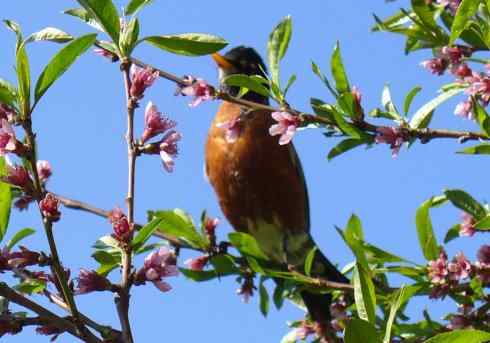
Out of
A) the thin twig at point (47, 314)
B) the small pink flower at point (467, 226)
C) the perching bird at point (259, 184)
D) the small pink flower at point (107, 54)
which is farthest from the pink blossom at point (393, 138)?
the perching bird at point (259, 184)

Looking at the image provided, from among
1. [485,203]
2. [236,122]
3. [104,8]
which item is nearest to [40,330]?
[104,8]

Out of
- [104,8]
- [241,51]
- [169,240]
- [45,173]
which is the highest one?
[241,51]

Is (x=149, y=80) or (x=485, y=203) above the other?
(x=149, y=80)

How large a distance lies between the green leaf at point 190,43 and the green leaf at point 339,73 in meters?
0.65

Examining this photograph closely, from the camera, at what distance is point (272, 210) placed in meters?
4.75

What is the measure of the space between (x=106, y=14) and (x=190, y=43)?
0.19 metres

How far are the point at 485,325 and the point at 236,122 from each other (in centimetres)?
93

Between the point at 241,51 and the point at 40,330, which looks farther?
the point at 241,51

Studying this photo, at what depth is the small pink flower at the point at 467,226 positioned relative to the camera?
2.67 metres

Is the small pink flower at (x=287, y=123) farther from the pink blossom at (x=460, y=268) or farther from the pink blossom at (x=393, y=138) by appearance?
the pink blossom at (x=460, y=268)

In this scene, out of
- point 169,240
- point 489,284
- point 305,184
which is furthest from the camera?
point 305,184

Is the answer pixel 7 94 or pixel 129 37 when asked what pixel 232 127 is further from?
pixel 7 94

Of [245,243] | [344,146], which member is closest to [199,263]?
[245,243]

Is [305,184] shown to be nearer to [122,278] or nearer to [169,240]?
[169,240]
